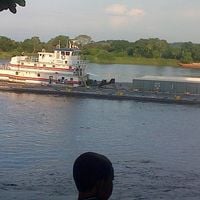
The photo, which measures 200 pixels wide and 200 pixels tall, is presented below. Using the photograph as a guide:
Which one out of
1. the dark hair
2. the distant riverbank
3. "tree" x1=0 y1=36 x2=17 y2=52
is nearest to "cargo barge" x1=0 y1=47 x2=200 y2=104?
the dark hair

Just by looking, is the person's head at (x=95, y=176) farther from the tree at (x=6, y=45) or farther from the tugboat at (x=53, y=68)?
the tree at (x=6, y=45)

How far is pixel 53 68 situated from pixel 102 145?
24.6m

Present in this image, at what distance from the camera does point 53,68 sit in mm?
44219

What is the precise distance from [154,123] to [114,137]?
6.96 metres

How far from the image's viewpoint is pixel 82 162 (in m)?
2.07

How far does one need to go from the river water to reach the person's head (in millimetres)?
10078

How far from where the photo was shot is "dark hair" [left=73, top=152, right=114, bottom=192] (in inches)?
80.1

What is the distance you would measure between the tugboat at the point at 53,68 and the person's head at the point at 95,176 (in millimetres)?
41564

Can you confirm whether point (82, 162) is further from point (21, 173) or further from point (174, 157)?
point (174, 157)

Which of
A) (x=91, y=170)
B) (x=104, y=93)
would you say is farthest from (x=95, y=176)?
(x=104, y=93)

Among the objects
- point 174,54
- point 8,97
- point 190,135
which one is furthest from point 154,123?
point 174,54

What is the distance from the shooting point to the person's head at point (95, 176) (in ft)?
6.68

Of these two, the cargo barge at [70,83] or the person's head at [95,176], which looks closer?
the person's head at [95,176]

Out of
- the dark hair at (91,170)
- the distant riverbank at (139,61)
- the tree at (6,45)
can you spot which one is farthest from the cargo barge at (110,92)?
the distant riverbank at (139,61)
